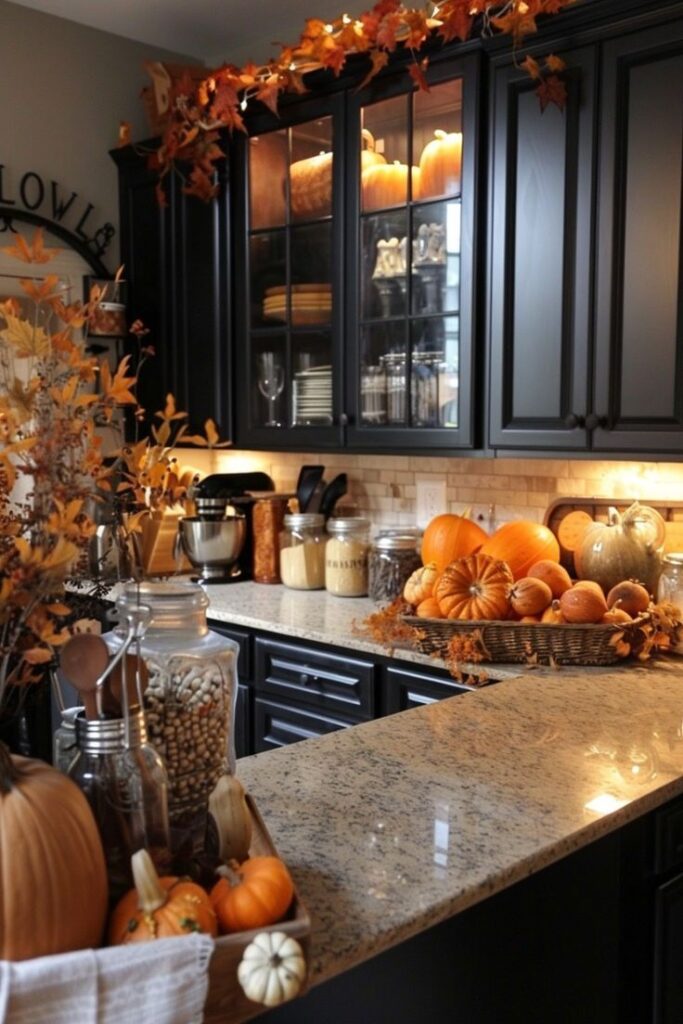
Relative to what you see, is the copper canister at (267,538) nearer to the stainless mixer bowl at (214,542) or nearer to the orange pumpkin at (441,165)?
the stainless mixer bowl at (214,542)

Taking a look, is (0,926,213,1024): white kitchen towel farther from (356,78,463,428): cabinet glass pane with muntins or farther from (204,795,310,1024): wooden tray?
(356,78,463,428): cabinet glass pane with muntins

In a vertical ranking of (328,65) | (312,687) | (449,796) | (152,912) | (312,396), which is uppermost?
(328,65)

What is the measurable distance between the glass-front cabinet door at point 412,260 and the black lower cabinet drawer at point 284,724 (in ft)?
2.67

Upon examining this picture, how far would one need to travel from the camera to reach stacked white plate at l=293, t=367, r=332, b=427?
325 centimetres

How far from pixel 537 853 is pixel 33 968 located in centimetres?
65

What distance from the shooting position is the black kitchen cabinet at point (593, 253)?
7.87 feet

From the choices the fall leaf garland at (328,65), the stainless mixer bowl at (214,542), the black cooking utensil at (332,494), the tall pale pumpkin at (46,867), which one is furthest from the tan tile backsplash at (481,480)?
the tall pale pumpkin at (46,867)

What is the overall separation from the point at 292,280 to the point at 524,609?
1480 millimetres

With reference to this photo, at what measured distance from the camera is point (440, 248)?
9.43 ft

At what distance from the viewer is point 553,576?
2.49 meters

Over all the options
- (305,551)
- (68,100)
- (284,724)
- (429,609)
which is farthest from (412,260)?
(68,100)

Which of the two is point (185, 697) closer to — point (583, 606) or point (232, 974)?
point (232, 974)

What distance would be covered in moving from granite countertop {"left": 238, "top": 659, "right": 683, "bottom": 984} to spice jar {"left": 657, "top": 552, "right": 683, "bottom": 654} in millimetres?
305

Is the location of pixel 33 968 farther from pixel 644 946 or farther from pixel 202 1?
pixel 202 1
